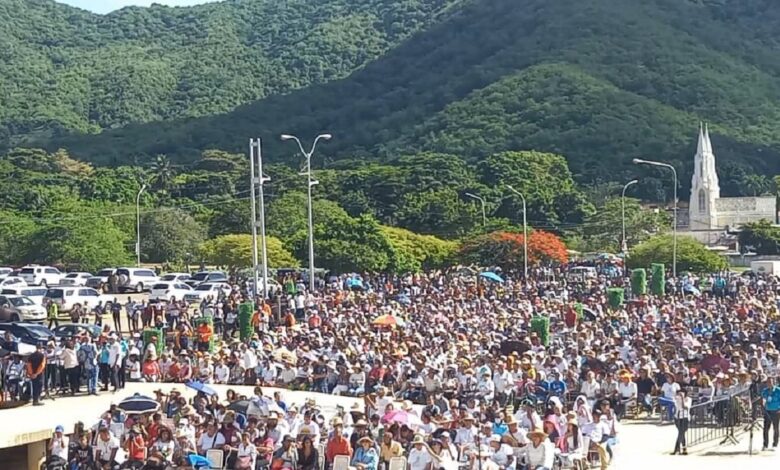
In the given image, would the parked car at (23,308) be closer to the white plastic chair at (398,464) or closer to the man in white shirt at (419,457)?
the white plastic chair at (398,464)

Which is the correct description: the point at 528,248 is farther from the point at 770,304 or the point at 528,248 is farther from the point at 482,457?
the point at 482,457

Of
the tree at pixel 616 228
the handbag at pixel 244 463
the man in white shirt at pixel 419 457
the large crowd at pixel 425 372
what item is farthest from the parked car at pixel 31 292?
the tree at pixel 616 228

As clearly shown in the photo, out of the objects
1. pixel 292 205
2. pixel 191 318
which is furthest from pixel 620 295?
pixel 292 205

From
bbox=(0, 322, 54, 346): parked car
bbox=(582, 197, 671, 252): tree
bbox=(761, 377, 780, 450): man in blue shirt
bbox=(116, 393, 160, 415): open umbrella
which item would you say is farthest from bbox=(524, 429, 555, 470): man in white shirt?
bbox=(582, 197, 671, 252): tree

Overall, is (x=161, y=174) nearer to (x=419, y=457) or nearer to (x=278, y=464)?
(x=278, y=464)

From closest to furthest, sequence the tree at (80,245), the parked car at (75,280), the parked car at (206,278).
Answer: the parked car at (75,280) < the parked car at (206,278) < the tree at (80,245)

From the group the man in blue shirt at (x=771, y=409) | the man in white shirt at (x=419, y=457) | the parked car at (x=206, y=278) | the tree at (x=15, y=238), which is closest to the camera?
the man in white shirt at (x=419, y=457)

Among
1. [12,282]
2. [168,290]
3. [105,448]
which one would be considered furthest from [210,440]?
[12,282]
